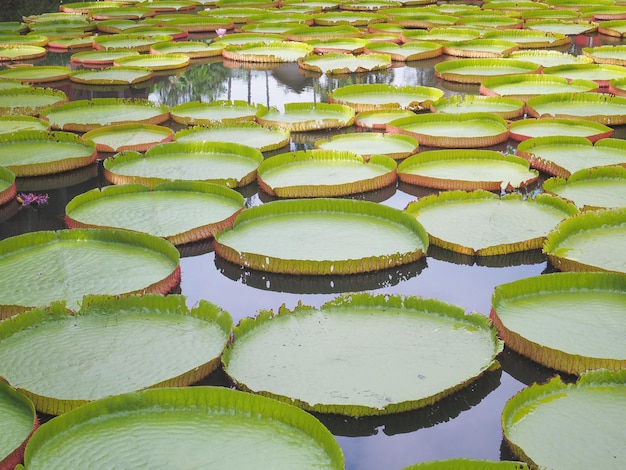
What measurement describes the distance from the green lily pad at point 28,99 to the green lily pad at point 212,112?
87cm

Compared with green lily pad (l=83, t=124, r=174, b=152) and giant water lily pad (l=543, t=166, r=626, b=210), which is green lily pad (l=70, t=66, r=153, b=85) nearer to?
green lily pad (l=83, t=124, r=174, b=152)

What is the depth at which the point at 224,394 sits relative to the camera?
207cm

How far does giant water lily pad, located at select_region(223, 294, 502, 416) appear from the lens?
212 centimetres

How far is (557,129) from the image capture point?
4.58 m

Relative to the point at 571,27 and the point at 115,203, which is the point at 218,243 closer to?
the point at 115,203

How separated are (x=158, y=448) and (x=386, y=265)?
1.27 metres

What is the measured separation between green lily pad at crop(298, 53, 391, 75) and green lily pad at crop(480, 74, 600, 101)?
1068 millimetres

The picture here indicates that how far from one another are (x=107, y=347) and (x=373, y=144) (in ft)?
7.61

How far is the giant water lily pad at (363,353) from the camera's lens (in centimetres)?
212

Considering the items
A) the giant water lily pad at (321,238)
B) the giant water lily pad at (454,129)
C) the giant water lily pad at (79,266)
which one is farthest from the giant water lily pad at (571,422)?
the giant water lily pad at (454,129)

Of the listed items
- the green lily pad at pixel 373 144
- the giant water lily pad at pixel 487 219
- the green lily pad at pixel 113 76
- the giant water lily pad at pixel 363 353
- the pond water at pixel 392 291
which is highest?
the green lily pad at pixel 113 76

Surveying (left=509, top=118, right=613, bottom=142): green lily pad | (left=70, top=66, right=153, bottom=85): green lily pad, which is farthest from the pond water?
(left=70, top=66, right=153, bottom=85): green lily pad

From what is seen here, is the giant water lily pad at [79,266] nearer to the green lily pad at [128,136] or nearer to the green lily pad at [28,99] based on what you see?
the green lily pad at [128,136]

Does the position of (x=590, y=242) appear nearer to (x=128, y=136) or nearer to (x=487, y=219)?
(x=487, y=219)
